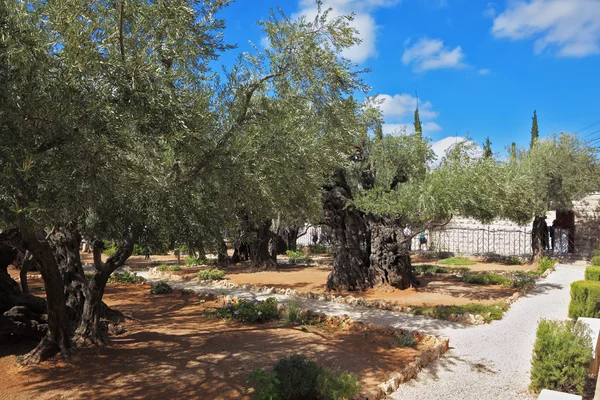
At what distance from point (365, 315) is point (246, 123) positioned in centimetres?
646

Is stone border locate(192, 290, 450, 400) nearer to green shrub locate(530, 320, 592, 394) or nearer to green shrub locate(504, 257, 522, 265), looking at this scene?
green shrub locate(530, 320, 592, 394)

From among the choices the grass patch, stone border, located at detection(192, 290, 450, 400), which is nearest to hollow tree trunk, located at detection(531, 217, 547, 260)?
the grass patch

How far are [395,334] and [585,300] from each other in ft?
15.8

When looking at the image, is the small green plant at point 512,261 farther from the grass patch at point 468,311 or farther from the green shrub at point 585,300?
the green shrub at point 585,300

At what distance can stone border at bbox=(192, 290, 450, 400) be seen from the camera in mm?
5977

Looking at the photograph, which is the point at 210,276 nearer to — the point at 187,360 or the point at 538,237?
the point at 187,360

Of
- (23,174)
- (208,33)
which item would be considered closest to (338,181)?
(208,33)

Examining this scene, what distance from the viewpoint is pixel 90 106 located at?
4.37 metres

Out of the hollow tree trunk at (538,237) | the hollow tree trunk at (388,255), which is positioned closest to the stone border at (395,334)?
the hollow tree trunk at (388,255)

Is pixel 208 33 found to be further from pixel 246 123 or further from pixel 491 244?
pixel 491 244

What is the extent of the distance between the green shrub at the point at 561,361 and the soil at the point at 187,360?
87.7 inches

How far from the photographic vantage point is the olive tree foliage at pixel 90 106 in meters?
4.08

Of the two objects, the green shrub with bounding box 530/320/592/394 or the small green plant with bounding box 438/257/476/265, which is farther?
the small green plant with bounding box 438/257/476/265

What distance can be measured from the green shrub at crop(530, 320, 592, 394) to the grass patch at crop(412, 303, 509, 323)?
14.6 ft
